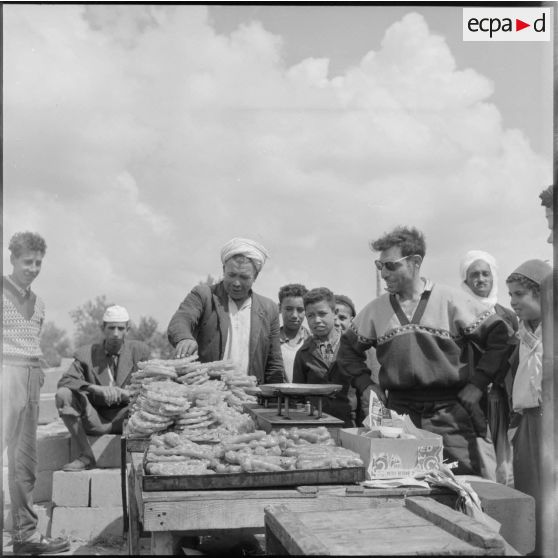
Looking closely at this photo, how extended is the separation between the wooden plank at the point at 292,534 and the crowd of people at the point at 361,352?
887 mm

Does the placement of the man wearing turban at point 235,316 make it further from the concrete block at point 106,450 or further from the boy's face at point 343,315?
the concrete block at point 106,450

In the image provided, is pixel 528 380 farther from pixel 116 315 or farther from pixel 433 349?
pixel 116 315

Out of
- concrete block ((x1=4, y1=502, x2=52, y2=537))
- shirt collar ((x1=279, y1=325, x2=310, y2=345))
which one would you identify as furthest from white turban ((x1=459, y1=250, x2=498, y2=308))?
concrete block ((x1=4, y1=502, x2=52, y2=537))

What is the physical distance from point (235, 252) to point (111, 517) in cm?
294

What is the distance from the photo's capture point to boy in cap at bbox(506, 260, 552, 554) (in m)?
3.58

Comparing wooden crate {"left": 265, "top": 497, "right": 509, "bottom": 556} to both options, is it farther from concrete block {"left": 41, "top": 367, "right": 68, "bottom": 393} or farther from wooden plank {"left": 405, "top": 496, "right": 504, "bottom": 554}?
concrete block {"left": 41, "top": 367, "right": 68, "bottom": 393}

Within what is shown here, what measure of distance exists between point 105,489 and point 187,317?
2.34 m

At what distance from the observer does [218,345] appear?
431 cm

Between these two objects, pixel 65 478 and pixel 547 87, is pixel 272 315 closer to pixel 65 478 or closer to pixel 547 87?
pixel 547 87

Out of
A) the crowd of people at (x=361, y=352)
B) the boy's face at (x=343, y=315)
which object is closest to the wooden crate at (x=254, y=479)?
the crowd of people at (x=361, y=352)

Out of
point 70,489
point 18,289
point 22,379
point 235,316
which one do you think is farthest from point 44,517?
point 235,316

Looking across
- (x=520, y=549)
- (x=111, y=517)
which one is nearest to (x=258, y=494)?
(x=520, y=549)

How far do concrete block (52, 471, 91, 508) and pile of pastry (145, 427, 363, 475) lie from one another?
3169 millimetres

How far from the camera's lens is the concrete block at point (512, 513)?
2504 millimetres
